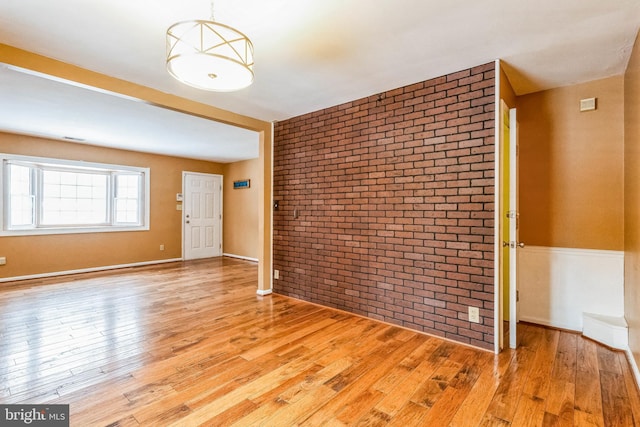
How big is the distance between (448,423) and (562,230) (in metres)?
2.32

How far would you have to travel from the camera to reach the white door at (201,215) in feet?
22.9

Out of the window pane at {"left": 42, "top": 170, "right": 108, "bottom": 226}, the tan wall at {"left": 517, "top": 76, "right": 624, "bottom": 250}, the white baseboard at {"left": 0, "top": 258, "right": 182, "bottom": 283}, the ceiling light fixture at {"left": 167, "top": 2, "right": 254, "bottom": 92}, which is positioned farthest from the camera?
the window pane at {"left": 42, "top": 170, "right": 108, "bottom": 226}

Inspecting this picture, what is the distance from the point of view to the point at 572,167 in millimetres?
2855

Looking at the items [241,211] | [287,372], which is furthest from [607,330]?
[241,211]

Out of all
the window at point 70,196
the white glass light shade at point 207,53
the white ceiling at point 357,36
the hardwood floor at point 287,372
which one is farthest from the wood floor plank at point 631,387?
the window at point 70,196

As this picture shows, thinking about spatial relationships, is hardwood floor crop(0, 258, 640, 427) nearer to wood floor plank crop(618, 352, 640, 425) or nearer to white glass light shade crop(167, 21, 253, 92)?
wood floor plank crop(618, 352, 640, 425)

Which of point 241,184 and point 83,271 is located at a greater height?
point 241,184

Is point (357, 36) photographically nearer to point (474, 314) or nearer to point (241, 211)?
point (474, 314)

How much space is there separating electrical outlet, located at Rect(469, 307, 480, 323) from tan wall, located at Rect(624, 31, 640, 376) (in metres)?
0.96

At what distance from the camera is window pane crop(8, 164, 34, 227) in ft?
15.8

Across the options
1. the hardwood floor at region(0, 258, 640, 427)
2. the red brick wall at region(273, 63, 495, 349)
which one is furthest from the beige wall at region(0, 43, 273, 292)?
the hardwood floor at region(0, 258, 640, 427)

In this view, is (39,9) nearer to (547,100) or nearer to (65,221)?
(547,100)

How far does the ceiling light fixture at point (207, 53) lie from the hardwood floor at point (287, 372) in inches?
74.3

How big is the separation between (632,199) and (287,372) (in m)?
2.85
